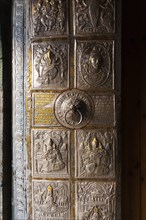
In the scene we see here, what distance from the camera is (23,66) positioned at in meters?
1.63

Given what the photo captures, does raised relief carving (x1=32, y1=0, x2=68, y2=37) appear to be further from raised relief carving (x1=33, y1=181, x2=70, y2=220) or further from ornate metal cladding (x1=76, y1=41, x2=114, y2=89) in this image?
raised relief carving (x1=33, y1=181, x2=70, y2=220)

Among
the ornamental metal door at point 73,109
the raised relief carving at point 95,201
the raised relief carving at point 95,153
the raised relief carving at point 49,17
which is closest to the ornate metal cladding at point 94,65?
the ornamental metal door at point 73,109

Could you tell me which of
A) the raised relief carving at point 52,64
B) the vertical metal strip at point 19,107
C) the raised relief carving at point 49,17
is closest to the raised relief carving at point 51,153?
the vertical metal strip at point 19,107

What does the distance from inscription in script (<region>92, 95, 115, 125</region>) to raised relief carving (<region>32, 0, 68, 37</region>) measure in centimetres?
46

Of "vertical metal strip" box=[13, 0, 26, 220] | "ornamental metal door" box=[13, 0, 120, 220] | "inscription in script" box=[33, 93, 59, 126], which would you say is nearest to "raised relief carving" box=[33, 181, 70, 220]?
"ornamental metal door" box=[13, 0, 120, 220]

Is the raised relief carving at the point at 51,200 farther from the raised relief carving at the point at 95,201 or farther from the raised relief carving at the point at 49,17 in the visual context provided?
the raised relief carving at the point at 49,17

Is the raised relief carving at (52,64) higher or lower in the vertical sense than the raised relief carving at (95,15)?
lower

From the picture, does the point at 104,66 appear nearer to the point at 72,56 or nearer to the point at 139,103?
the point at 72,56

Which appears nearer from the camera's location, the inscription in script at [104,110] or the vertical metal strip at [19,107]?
the inscription in script at [104,110]

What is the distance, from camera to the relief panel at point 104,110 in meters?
1.53

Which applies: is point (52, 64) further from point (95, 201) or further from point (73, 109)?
point (95, 201)

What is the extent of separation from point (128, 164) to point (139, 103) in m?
0.43

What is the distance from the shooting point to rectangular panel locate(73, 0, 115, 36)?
1505 mm

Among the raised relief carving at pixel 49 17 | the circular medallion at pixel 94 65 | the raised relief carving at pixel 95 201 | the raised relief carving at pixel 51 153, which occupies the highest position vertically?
the raised relief carving at pixel 49 17
